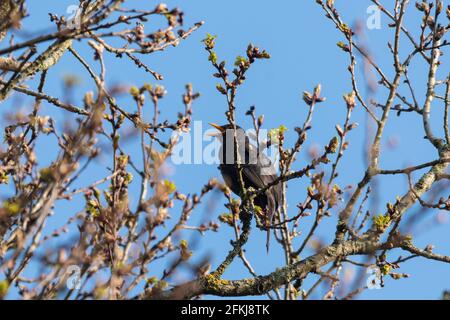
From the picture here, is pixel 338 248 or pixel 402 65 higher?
pixel 402 65

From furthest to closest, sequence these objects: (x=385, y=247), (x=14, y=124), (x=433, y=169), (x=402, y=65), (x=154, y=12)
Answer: (x=433, y=169) → (x=402, y=65) → (x=14, y=124) → (x=385, y=247) → (x=154, y=12)

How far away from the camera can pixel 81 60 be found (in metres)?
4.69

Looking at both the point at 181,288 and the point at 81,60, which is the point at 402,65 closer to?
the point at 81,60

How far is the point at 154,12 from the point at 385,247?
1.80 meters

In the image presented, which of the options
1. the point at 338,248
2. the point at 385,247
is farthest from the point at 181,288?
the point at 338,248

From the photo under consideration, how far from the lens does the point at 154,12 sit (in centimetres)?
328

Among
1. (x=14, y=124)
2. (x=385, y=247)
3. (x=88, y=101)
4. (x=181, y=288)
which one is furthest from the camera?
(x=14, y=124)

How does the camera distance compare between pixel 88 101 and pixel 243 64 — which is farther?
pixel 243 64

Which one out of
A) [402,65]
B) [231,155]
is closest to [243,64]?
[402,65]

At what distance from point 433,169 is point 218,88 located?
7.09 ft

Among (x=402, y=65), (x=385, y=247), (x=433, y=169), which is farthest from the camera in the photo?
(x=433, y=169)
